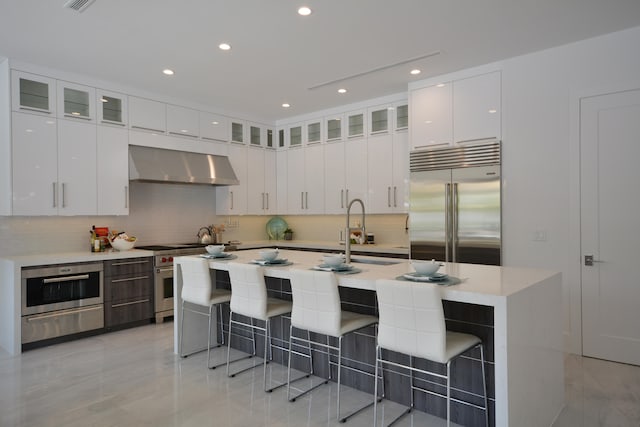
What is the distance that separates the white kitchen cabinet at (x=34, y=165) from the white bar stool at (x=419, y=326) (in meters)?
3.83

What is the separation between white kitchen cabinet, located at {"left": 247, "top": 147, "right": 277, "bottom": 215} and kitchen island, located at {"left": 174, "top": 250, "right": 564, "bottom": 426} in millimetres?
3470

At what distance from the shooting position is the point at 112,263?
461 centimetres

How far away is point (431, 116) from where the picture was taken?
4719mm

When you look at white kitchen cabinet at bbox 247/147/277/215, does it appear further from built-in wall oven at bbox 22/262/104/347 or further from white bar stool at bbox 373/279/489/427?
white bar stool at bbox 373/279/489/427

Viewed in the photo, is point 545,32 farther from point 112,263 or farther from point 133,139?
point 112,263

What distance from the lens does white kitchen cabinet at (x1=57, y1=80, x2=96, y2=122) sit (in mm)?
4480

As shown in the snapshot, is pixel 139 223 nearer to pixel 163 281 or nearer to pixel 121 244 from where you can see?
pixel 121 244

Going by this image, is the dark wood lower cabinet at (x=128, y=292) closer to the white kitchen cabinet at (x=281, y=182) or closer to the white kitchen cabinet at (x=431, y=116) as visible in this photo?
the white kitchen cabinet at (x=281, y=182)

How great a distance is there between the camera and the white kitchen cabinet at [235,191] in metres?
6.22

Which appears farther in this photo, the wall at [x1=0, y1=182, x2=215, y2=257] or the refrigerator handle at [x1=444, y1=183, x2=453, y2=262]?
the wall at [x1=0, y1=182, x2=215, y2=257]

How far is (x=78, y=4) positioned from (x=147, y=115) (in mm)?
2306

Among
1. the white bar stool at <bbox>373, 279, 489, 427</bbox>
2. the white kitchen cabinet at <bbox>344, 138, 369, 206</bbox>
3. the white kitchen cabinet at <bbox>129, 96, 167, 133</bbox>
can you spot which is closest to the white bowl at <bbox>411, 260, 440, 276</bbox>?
the white bar stool at <bbox>373, 279, 489, 427</bbox>

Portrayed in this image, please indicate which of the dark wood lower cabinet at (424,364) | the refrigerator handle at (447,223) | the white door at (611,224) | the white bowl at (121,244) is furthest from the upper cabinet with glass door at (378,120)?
the white bowl at (121,244)

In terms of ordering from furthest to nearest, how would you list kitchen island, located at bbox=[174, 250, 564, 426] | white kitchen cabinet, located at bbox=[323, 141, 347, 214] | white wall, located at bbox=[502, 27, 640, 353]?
white kitchen cabinet, located at bbox=[323, 141, 347, 214]
white wall, located at bbox=[502, 27, 640, 353]
kitchen island, located at bbox=[174, 250, 564, 426]
